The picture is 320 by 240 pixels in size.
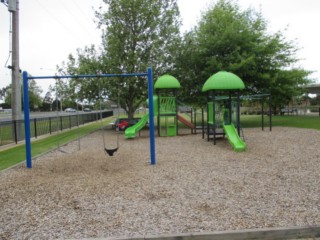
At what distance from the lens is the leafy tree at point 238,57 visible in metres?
17.5

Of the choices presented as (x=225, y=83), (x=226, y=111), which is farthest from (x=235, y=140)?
(x=225, y=83)

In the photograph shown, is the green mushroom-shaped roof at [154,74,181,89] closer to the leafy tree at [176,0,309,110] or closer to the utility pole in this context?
the leafy tree at [176,0,309,110]

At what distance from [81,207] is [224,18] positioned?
55.6 feet

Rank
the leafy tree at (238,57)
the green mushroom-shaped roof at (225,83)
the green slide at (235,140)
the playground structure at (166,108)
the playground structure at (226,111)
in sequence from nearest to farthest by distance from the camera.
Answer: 1. the green slide at (235,140)
2. the playground structure at (226,111)
3. the green mushroom-shaped roof at (225,83)
4. the playground structure at (166,108)
5. the leafy tree at (238,57)

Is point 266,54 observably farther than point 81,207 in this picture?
Yes

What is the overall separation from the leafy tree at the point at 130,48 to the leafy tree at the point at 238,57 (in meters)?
1.36

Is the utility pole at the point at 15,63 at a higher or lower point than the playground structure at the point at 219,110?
higher

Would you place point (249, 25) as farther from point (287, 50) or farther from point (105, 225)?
point (105, 225)

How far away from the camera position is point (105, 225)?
3879 mm

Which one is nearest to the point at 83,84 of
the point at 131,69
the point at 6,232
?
the point at 131,69

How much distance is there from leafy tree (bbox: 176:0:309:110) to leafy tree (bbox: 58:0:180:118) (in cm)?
136

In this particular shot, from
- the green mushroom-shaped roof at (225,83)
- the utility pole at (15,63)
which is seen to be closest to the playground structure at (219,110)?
the green mushroom-shaped roof at (225,83)

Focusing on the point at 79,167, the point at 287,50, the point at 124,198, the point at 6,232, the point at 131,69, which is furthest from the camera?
the point at 287,50

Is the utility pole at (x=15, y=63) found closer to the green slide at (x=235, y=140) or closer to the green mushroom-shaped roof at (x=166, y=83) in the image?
the green mushroom-shaped roof at (x=166, y=83)
